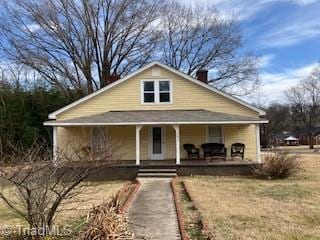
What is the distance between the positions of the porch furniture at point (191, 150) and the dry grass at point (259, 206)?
4563 millimetres

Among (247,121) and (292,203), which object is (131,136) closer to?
(247,121)

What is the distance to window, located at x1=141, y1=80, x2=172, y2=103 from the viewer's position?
23.4m

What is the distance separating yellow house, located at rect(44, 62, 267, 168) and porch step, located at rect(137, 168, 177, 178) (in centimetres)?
336

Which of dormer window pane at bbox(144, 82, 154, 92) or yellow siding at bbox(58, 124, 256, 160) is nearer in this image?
yellow siding at bbox(58, 124, 256, 160)

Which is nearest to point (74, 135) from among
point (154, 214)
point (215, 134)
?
point (215, 134)

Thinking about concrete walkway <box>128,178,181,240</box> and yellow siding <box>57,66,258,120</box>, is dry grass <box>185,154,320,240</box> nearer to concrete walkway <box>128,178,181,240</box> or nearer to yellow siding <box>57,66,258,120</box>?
concrete walkway <box>128,178,181,240</box>

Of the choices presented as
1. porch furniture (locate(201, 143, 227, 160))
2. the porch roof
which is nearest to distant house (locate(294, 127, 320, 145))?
the porch roof

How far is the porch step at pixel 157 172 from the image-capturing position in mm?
18859

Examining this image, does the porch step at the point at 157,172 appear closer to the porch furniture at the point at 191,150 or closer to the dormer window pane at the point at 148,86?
the porch furniture at the point at 191,150

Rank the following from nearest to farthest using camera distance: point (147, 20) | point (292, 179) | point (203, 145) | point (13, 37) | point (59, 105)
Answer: point (292, 179) < point (203, 145) < point (59, 105) < point (13, 37) < point (147, 20)

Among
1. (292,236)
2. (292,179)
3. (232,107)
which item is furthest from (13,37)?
(292,236)

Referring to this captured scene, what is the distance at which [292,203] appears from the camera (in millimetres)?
11570

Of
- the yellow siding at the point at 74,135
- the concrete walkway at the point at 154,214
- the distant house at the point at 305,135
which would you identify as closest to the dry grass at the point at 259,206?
the concrete walkway at the point at 154,214

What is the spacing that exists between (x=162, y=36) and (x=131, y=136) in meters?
19.1
